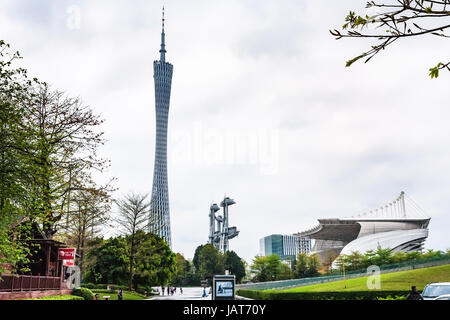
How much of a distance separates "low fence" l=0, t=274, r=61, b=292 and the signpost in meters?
9.48

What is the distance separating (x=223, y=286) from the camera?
53.5 ft

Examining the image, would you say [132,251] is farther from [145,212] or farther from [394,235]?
[394,235]

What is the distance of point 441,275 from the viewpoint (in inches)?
1480

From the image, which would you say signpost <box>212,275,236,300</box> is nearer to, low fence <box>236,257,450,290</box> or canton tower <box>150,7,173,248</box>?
low fence <box>236,257,450,290</box>

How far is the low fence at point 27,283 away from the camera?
19677 mm

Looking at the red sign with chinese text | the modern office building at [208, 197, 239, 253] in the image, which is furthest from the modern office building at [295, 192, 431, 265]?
the red sign with chinese text

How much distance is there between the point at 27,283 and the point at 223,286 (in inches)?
453

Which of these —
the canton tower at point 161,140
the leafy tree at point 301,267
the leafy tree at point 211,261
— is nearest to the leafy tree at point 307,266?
the leafy tree at point 301,267

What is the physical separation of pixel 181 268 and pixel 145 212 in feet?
157

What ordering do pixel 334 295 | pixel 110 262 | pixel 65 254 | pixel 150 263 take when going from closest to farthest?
pixel 65 254, pixel 334 295, pixel 110 262, pixel 150 263

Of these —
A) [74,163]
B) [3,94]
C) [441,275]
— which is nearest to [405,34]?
[3,94]

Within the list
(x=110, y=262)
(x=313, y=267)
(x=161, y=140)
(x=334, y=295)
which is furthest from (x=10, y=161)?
(x=161, y=140)

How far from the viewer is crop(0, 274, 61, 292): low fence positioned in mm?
19677

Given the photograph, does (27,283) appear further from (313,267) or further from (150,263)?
(313,267)
